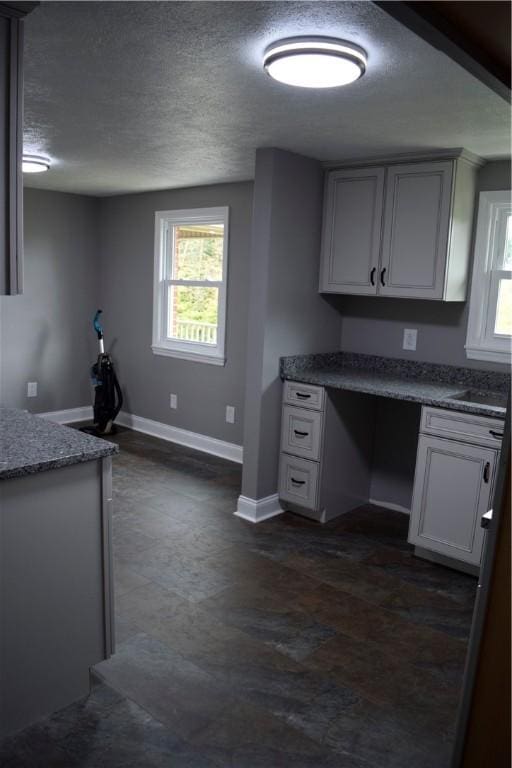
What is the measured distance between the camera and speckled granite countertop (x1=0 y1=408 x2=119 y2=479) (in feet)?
6.21

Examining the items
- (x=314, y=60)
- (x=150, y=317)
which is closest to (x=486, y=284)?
(x=314, y=60)

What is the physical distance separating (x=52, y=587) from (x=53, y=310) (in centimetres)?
423

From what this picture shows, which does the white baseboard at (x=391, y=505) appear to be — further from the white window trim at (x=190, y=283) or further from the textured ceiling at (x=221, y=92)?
the textured ceiling at (x=221, y=92)

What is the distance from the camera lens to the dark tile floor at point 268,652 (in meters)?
2.01

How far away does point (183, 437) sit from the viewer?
217 inches

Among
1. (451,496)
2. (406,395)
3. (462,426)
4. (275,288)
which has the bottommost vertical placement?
(451,496)

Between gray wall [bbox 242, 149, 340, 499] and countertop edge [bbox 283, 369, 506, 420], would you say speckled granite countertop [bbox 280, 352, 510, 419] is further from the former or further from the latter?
gray wall [bbox 242, 149, 340, 499]

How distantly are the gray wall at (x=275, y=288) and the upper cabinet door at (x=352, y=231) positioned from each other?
0.07 metres

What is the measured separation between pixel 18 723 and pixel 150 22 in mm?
2222

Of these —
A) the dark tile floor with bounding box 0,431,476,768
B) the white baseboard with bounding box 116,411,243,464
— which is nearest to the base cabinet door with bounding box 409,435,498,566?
the dark tile floor with bounding box 0,431,476,768

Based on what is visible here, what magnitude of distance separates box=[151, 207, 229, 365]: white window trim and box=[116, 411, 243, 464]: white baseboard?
0.65 meters

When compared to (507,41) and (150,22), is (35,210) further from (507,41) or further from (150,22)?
(507,41)

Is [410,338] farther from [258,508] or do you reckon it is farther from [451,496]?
[258,508]

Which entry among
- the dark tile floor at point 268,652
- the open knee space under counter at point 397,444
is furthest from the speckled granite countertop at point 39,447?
the open knee space under counter at point 397,444
